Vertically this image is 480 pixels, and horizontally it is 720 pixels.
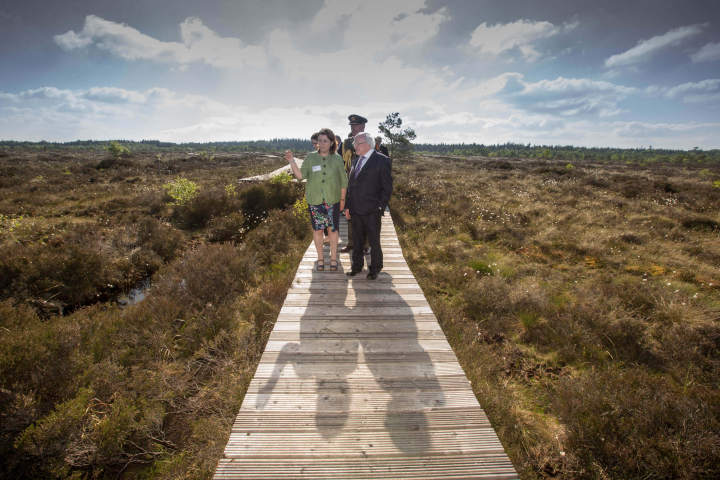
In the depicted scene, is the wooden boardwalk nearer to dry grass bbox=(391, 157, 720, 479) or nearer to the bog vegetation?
the bog vegetation

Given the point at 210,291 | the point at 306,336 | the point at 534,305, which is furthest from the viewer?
the point at 210,291

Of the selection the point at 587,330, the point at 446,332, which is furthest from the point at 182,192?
the point at 587,330

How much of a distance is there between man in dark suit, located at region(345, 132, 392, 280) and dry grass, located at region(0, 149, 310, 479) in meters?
1.67

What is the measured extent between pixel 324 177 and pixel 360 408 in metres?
3.01

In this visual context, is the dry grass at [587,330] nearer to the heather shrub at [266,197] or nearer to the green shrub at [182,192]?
the heather shrub at [266,197]

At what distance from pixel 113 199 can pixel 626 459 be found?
18044mm

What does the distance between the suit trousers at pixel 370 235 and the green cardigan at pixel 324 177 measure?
1.55 ft

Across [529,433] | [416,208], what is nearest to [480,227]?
[416,208]

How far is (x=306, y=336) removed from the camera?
3070mm

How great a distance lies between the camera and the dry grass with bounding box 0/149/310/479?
7.18 ft

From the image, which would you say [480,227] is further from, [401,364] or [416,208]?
[401,364]

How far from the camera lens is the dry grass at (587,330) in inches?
88.7

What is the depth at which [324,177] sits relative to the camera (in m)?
4.10

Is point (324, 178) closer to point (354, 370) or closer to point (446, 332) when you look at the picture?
point (354, 370)
